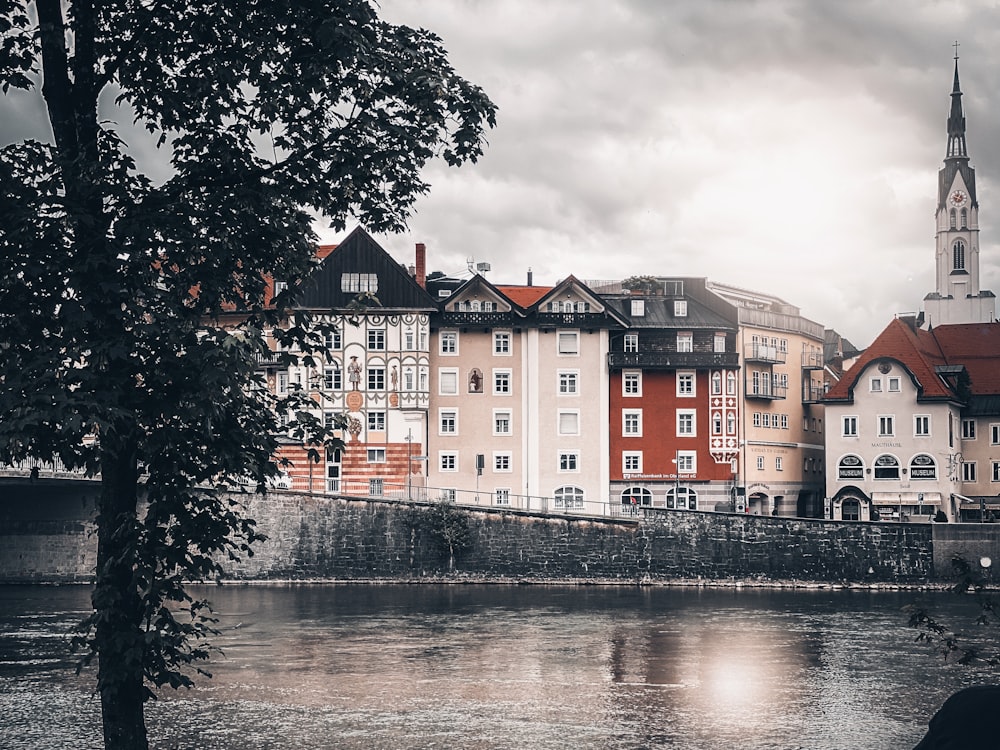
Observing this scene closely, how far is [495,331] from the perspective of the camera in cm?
7319

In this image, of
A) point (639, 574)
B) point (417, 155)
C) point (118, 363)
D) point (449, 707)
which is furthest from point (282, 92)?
point (639, 574)

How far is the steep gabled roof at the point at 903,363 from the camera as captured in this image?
73.6 m

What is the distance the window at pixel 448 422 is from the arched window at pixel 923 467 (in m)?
26.0

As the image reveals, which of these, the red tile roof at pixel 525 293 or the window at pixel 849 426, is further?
the red tile roof at pixel 525 293

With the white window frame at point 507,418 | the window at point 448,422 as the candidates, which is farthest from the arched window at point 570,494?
the window at point 448,422

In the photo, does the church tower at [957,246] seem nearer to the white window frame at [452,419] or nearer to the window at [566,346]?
the window at [566,346]

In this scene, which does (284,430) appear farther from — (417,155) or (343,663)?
(343,663)

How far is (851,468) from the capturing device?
74375 mm

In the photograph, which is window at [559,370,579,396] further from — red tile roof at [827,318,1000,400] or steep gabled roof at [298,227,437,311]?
red tile roof at [827,318,1000,400]

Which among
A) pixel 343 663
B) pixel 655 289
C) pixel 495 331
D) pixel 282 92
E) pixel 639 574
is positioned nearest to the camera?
pixel 282 92

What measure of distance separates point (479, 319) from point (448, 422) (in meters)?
6.09

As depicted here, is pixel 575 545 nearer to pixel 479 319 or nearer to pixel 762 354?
pixel 479 319

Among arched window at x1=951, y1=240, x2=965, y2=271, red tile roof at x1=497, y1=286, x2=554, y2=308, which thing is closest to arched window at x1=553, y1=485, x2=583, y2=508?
red tile roof at x1=497, y1=286, x2=554, y2=308

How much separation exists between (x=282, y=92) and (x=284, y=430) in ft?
12.4
